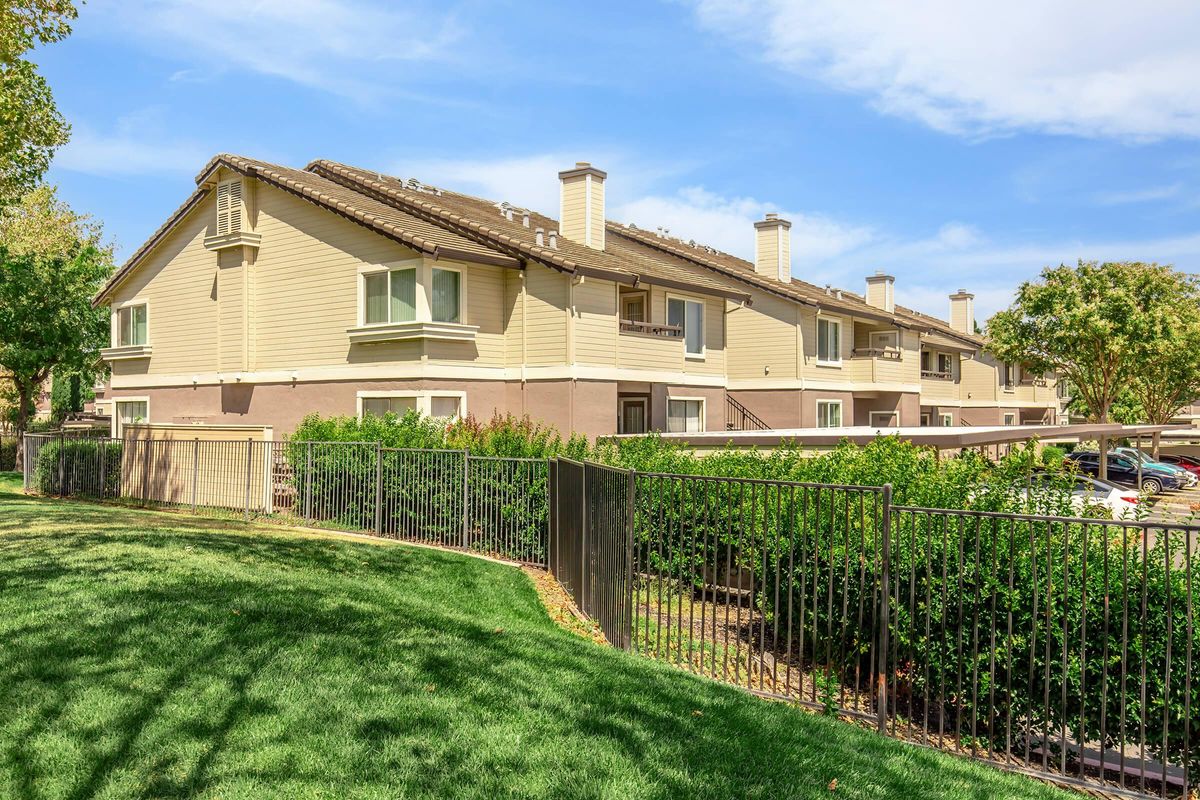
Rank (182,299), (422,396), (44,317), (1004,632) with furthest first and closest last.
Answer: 1. (44,317)
2. (182,299)
3. (422,396)
4. (1004,632)

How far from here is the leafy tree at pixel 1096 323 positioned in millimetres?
39844

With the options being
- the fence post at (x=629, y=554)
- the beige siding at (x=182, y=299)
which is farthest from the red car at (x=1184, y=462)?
the fence post at (x=629, y=554)

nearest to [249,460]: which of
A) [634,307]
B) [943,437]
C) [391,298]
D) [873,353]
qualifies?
[391,298]

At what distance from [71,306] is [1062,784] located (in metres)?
37.0

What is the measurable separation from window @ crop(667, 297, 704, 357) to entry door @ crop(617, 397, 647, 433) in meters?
2.32

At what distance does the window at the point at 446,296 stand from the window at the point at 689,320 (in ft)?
24.4

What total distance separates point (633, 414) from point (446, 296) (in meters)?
7.04

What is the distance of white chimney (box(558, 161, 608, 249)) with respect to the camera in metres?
27.2

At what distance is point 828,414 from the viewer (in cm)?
3494

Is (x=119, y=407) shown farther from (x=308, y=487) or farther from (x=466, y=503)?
(x=466, y=503)

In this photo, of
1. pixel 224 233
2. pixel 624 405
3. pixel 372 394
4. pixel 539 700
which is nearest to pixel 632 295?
pixel 624 405

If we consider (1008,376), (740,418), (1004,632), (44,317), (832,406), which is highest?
(44,317)

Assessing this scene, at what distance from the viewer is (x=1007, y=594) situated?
23.3ft

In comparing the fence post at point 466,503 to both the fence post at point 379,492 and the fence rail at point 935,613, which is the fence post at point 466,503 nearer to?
the fence post at point 379,492
